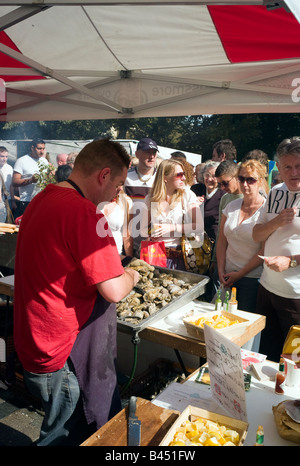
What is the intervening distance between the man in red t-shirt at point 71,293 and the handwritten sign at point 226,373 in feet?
1.50

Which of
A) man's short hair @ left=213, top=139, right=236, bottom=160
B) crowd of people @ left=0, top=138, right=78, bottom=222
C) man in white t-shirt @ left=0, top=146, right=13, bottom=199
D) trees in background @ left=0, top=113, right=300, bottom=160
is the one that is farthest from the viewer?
trees in background @ left=0, top=113, right=300, bottom=160

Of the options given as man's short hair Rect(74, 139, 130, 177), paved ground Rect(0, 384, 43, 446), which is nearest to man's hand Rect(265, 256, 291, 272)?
man's short hair Rect(74, 139, 130, 177)

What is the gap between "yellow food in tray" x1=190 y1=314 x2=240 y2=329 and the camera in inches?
79.4

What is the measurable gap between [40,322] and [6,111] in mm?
2764

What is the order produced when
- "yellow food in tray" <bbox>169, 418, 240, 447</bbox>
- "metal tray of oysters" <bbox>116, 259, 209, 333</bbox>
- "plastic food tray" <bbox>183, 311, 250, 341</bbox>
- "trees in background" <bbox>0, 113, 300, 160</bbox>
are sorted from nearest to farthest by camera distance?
"yellow food in tray" <bbox>169, 418, 240, 447</bbox> → "plastic food tray" <bbox>183, 311, 250, 341</bbox> → "metal tray of oysters" <bbox>116, 259, 209, 333</bbox> → "trees in background" <bbox>0, 113, 300, 160</bbox>

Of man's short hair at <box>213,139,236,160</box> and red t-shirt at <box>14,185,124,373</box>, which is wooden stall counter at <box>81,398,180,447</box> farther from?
man's short hair at <box>213,139,236,160</box>

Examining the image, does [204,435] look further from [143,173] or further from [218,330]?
[143,173]

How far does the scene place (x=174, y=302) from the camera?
7.55 feet

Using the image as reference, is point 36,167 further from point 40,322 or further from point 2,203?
point 40,322

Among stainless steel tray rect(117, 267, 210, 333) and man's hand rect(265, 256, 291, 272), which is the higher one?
man's hand rect(265, 256, 291, 272)

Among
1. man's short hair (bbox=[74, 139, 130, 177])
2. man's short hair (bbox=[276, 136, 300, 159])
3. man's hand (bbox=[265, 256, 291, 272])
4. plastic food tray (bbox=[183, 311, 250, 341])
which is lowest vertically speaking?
plastic food tray (bbox=[183, 311, 250, 341])

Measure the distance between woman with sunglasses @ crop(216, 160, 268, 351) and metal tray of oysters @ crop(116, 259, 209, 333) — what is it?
502 millimetres

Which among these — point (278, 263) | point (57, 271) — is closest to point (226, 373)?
point (57, 271)

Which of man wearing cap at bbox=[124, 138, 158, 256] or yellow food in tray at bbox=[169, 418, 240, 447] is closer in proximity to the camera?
yellow food in tray at bbox=[169, 418, 240, 447]
